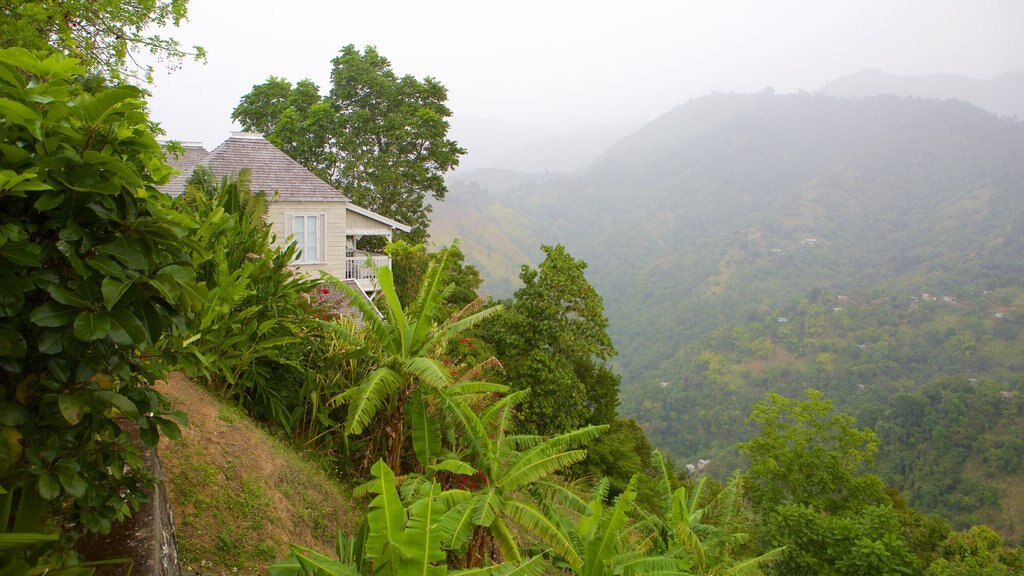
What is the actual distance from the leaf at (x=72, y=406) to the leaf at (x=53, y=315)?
0.29m

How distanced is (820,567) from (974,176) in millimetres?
185751

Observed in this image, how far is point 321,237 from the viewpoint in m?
20.0

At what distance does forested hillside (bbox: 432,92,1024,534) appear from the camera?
6762 centimetres

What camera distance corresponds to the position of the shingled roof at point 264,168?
19234 millimetres

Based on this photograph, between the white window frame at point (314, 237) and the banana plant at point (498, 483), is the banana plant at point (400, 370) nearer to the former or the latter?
the banana plant at point (498, 483)

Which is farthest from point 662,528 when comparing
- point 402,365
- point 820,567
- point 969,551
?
point 969,551

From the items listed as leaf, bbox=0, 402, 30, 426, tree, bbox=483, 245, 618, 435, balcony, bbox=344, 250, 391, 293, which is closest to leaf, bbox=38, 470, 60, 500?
leaf, bbox=0, 402, 30, 426

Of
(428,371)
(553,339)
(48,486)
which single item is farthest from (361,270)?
(48,486)

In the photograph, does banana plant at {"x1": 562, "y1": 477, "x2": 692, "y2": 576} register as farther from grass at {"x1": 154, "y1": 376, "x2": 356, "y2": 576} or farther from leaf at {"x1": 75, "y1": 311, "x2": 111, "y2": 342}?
leaf at {"x1": 75, "y1": 311, "x2": 111, "y2": 342}

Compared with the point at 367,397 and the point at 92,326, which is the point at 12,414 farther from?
the point at 367,397

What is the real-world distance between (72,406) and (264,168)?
19280 mm

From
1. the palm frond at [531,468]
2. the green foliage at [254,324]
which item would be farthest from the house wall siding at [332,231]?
the palm frond at [531,468]

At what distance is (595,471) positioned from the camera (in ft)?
61.7

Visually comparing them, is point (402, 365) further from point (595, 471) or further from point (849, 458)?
point (849, 458)
